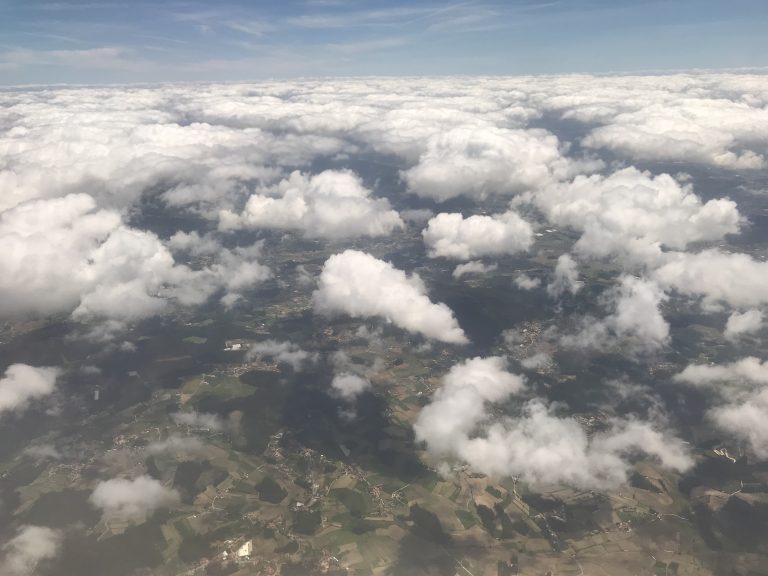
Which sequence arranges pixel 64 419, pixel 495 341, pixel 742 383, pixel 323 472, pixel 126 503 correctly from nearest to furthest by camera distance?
pixel 126 503
pixel 323 472
pixel 64 419
pixel 742 383
pixel 495 341

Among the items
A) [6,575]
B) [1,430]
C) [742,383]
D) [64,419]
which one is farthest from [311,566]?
[742,383]

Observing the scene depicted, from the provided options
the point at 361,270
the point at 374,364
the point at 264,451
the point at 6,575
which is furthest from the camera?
the point at 361,270

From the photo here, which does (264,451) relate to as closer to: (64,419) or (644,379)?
(64,419)

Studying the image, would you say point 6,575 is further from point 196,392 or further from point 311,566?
point 196,392

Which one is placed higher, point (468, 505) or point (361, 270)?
point (361, 270)

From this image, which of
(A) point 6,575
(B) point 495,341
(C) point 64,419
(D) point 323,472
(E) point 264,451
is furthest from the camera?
(B) point 495,341

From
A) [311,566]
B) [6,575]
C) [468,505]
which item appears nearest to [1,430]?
[6,575]

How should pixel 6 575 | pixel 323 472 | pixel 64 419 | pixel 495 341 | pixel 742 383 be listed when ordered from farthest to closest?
pixel 495 341 < pixel 742 383 < pixel 64 419 < pixel 323 472 < pixel 6 575

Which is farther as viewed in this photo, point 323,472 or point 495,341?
point 495,341

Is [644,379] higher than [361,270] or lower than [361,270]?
lower
